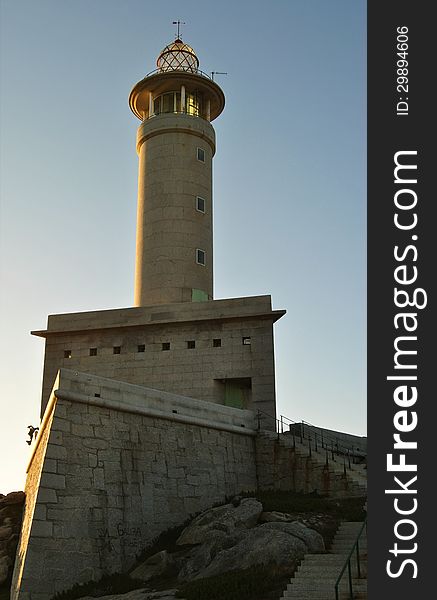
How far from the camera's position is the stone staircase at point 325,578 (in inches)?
495

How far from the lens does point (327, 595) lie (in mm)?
12672

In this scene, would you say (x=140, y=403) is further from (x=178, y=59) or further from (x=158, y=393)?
(x=178, y=59)

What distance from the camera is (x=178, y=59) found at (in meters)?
36.0

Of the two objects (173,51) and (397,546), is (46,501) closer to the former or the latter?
(397,546)

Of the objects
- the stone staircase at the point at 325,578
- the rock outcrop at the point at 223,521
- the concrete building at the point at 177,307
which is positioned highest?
the concrete building at the point at 177,307

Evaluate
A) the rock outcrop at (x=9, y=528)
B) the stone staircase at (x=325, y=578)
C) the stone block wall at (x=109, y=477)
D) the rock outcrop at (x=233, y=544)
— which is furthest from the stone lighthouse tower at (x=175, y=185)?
the stone staircase at (x=325, y=578)

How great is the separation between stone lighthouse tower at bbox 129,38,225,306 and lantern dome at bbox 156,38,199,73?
0.44 feet

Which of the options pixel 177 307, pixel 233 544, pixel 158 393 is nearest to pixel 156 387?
pixel 177 307

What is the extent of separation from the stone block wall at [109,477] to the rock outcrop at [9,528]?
1.96 ft

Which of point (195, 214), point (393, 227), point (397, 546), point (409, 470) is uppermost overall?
point (195, 214)

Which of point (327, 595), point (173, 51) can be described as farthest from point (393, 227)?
point (173, 51)

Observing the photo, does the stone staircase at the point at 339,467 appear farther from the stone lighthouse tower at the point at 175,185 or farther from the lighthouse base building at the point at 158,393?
→ the stone lighthouse tower at the point at 175,185

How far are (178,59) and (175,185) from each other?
7.90 meters

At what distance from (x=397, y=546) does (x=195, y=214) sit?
2387 centimetres
